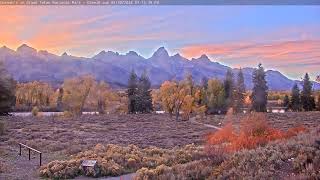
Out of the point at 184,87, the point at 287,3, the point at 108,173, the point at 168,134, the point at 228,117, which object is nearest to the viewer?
the point at 287,3

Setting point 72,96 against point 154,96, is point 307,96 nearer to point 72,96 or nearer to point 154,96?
point 154,96

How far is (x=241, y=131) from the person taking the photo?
14.1m

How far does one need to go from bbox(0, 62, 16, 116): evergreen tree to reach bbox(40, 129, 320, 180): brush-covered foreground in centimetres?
927

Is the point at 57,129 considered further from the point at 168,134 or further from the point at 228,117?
the point at 228,117

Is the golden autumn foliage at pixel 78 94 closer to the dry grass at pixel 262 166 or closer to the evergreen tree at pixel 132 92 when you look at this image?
the evergreen tree at pixel 132 92

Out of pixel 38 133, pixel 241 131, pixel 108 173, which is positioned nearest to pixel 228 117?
pixel 241 131

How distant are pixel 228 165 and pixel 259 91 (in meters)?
9.39

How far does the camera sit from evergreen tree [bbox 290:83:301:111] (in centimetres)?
1541

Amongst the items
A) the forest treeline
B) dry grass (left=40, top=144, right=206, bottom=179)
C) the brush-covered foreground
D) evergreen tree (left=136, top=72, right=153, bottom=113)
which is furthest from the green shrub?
the brush-covered foreground

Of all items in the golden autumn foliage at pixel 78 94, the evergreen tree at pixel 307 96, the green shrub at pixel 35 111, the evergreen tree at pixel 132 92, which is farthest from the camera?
the evergreen tree at pixel 132 92

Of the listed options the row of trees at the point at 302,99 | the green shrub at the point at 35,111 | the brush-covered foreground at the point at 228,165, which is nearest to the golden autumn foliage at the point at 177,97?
the row of trees at the point at 302,99

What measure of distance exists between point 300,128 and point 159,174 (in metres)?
7.04

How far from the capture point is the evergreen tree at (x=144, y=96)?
28.7m

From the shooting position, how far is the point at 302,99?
16.0 m
